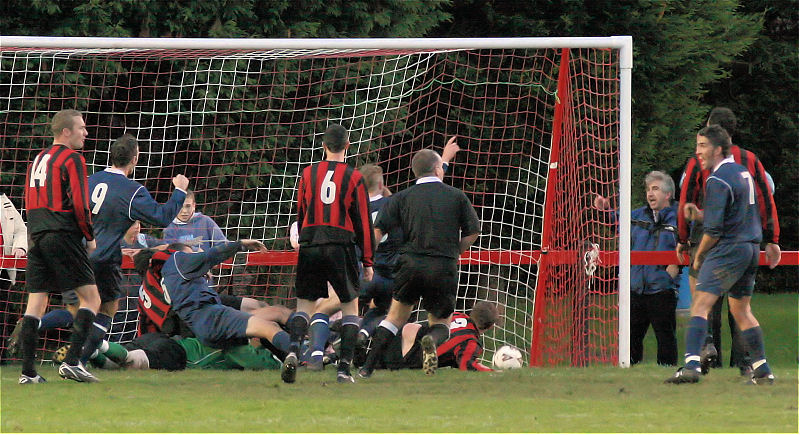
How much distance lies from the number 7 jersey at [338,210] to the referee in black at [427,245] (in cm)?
35

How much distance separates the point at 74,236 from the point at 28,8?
19.6 feet

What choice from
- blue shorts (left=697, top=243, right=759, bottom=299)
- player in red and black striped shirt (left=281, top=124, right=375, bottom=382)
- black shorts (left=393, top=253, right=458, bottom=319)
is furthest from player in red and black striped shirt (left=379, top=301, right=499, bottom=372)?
blue shorts (left=697, top=243, right=759, bottom=299)

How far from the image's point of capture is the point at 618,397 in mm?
7848

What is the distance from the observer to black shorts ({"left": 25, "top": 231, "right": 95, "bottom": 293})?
843cm

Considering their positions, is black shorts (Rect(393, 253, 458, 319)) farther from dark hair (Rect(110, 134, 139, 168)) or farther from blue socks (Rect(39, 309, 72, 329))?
blue socks (Rect(39, 309, 72, 329))

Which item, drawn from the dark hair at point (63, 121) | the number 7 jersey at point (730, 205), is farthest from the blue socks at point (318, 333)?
the number 7 jersey at point (730, 205)

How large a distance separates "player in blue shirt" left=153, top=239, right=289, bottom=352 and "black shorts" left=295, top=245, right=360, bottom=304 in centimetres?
92

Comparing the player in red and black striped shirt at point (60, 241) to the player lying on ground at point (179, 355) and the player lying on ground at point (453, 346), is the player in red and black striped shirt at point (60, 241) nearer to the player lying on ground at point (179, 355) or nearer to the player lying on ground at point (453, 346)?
the player lying on ground at point (179, 355)

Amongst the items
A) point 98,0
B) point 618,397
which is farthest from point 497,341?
point 98,0

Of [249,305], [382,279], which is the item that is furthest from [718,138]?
Result: [249,305]

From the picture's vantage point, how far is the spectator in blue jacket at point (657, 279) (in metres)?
10.8

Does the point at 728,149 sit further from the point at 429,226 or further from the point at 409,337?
the point at 409,337

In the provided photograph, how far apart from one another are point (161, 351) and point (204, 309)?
21.0 inches

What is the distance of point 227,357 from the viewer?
10039 mm
